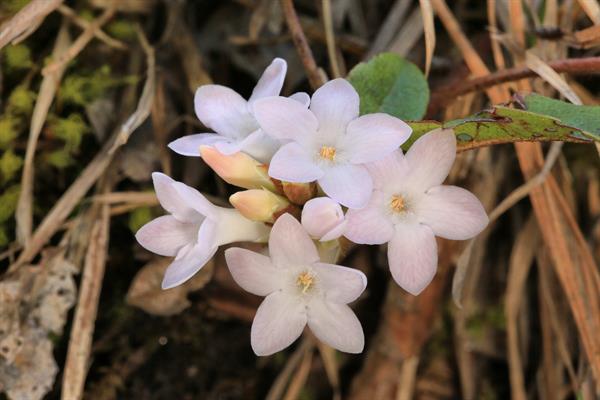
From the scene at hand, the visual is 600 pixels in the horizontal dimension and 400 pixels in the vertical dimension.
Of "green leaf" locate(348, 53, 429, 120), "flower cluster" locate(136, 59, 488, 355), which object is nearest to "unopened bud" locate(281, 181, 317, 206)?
"flower cluster" locate(136, 59, 488, 355)

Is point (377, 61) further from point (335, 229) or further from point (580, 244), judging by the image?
point (580, 244)

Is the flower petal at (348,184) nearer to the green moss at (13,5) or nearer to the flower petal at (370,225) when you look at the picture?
the flower petal at (370,225)

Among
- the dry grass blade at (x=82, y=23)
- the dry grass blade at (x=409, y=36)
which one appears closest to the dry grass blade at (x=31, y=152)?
the dry grass blade at (x=82, y=23)

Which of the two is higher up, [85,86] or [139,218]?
[85,86]

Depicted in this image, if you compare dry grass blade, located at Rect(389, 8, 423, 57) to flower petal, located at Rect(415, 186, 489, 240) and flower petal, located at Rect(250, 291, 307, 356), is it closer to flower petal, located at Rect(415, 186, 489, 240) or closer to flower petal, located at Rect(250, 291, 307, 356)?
flower petal, located at Rect(415, 186, 489, 240)

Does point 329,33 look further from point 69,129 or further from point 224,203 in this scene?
point 69,129

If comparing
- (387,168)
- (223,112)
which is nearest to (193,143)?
(223,112)

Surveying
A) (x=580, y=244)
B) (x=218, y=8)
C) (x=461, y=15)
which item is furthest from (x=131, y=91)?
(x=580, y=244)
